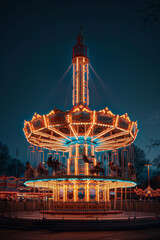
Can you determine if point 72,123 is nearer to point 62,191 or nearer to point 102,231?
point 62,191

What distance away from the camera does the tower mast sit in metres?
22.6

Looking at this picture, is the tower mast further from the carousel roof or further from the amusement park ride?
the carousel roof

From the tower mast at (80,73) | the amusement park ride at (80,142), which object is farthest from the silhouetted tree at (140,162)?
the tower mast at (80,73)

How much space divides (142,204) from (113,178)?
5.64m

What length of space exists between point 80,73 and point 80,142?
6.05 metres

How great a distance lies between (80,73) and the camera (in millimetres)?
23156

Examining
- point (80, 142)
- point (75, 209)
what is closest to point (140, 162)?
point (80, 142)

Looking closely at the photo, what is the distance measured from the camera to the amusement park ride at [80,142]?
61.7 ft

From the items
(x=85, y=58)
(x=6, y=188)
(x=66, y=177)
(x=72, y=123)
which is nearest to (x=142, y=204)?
(x=66, y=177)

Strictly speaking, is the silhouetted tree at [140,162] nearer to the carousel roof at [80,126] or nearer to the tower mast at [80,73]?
the carousel roof at [80,126]

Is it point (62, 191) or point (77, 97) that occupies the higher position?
point (77, 97)

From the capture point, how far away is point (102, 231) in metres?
11.7

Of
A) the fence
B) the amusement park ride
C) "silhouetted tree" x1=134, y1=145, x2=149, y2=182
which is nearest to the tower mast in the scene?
the amusement park ride

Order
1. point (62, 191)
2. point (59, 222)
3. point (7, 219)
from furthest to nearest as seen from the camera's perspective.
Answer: point (62, 191)
point (7, 219)
point (59, 222)
